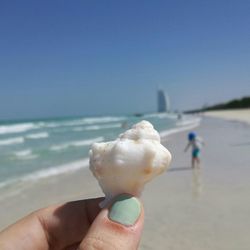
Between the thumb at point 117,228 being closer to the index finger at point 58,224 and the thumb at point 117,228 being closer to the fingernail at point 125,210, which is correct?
the fingernail at point 125,210

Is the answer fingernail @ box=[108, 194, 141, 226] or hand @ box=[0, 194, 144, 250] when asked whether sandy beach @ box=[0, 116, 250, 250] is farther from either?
fingernail @ box=[108, 194, 141, 226]

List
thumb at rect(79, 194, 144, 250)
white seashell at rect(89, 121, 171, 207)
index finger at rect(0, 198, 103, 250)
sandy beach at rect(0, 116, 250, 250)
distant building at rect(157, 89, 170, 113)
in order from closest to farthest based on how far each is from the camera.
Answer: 1. thumb at rect(79, 194, 144, 250)
2. white seashell at rect(89, 121, 171, 207)
3. index finger at rect(0, 198, 103, 250)
4. sandy beach at rect(0, 116, 250, 250)
5. distant building at rect(157, 89, 170, 113)

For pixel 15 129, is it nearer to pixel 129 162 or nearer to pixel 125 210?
pixel 129 162

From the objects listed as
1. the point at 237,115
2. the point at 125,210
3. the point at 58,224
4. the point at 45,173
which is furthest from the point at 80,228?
the point at 237,115

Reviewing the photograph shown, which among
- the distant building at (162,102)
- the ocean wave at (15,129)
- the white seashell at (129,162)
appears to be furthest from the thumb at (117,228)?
the distant building at (162,102)

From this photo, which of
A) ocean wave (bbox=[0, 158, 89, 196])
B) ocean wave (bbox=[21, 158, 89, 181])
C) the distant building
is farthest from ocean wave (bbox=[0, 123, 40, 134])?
the distant building

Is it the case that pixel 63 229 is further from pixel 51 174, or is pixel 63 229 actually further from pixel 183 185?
pixel 51 174
